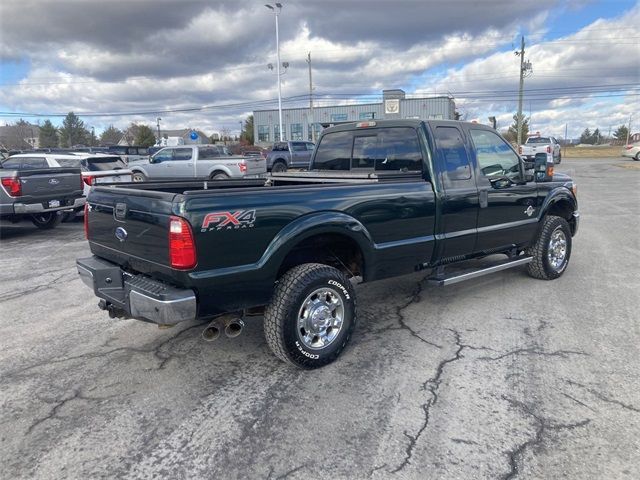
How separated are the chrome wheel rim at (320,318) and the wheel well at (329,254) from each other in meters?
0.37

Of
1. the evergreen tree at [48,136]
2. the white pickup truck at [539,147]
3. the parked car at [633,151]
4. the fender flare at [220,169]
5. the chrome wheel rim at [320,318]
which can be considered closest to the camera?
the chrome wheel rim at [320,318]

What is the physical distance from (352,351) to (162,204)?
6.58 ft

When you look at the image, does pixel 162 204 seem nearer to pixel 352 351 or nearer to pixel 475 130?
pixel 352 351

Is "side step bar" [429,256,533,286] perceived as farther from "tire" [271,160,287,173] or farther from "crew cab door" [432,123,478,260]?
"tire" [271,160,287,173]

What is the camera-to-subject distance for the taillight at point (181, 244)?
10.4 ft

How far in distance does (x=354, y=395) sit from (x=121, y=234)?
2.14 m

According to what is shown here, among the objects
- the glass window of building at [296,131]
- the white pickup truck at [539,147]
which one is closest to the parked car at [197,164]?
the white pickup truck at [539,147]

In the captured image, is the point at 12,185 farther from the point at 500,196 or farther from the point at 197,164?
the point at 197,164

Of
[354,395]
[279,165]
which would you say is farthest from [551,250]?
[279,165]

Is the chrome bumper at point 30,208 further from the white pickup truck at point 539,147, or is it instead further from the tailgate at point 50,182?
the white pickup truck at point 539,147

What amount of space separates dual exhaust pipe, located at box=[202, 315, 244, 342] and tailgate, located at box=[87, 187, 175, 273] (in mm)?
609

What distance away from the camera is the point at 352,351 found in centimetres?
420

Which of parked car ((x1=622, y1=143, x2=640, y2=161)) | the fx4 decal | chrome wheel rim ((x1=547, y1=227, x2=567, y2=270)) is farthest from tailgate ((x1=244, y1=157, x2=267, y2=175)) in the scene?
parked car ((x1=622, y1=143, x2=640, y2=161))

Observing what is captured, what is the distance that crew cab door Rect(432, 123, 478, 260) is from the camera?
4.78m
